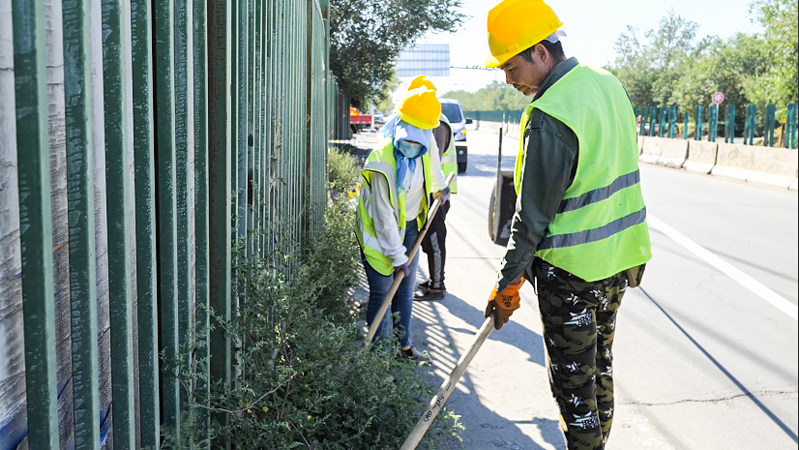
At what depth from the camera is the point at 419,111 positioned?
470cm

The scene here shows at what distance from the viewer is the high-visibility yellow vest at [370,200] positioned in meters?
4.68

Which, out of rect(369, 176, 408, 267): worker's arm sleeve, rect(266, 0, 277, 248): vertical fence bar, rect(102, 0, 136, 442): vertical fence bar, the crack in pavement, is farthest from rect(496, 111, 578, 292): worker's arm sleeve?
the crack in pavement

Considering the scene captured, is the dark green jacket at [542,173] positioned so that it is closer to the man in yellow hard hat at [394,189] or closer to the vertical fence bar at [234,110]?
the vertical fence bar at [234,110]

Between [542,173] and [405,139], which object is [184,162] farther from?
[405,139]

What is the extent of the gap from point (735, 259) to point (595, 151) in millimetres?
6680

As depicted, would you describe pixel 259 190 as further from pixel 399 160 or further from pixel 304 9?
pixel 304 9

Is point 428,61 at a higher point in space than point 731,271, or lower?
higher

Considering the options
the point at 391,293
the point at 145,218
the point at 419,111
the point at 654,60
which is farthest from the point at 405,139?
the point at 654,60

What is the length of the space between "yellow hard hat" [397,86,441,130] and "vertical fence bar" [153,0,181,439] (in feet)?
8.76

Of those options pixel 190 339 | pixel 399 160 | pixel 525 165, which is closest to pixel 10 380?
pixel 190 339

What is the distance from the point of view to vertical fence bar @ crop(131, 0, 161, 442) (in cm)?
184

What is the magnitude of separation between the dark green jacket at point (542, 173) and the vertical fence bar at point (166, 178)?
148cm

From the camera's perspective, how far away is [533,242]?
3.17 metres

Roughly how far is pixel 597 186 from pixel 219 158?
1.51m
